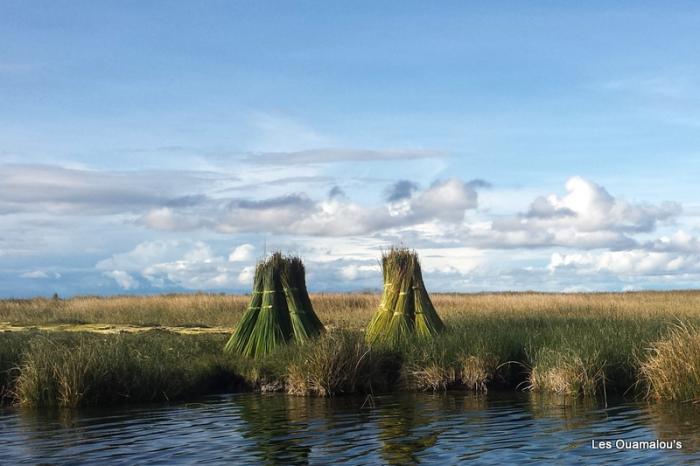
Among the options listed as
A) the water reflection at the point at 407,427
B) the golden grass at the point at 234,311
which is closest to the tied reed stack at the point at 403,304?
the water reflection at the point at 407,427

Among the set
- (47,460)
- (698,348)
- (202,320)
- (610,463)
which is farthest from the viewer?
(202,320)

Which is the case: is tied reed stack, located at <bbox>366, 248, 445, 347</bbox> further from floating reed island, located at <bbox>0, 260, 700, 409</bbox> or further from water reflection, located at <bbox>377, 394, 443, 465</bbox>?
water reflection, located at <bbox>377, 394, 443, 465</bbox>

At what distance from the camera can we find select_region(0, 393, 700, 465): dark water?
Answer: 955cm

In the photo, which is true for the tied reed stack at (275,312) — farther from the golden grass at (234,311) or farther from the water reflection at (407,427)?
the water reflection at (407,427)

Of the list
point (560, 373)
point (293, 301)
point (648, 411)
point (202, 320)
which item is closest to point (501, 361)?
point (560, 373)

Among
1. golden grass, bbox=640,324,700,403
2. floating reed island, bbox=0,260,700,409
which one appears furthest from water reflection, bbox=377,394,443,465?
golden grass, bbox=640,324,700,403

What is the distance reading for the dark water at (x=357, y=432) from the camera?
9.55m

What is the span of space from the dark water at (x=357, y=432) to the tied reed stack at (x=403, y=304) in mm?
3632

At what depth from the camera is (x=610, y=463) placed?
8.95 metres

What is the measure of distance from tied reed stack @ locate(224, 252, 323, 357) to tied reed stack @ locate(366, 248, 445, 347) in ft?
5.09

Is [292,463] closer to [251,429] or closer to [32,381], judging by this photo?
[251,429]

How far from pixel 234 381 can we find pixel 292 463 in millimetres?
7051

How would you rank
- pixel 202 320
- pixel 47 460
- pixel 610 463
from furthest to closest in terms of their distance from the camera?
pixel 202 320
pixel 47 460
pixel 610 463

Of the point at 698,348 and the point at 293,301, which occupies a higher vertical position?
the point at 293,301
